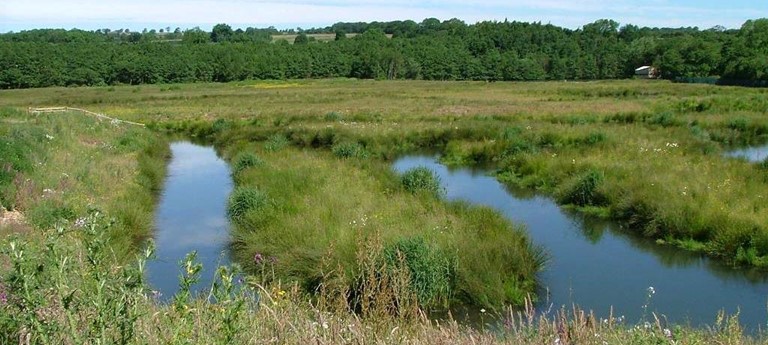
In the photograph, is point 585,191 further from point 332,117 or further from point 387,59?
point 387,59

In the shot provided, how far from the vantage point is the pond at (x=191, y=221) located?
12977mm

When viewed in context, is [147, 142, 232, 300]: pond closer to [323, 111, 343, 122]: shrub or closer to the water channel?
the water channel

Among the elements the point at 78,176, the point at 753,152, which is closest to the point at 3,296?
the point at 78,176

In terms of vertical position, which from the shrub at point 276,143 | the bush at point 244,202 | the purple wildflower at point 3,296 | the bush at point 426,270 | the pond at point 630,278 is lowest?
the shrub at point 276,143

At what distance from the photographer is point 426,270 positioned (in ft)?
35.0

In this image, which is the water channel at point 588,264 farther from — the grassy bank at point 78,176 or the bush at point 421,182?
the bush at point 421,182

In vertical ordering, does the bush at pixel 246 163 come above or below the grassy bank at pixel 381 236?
below

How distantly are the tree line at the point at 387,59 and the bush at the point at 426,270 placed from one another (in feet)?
263

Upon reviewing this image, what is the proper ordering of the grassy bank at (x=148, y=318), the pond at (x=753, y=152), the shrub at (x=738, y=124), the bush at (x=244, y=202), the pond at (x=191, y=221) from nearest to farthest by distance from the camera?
1. the grassy bank at (x=148, y=318)
2. the pond at (x=191, y=221)
3. the bush at (x=244, y=202)
4. the pond at (x=753, y=152)
5. the shrub at (x=738, y=124)

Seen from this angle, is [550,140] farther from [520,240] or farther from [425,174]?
[520,240]

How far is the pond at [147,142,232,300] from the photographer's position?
13.0 m

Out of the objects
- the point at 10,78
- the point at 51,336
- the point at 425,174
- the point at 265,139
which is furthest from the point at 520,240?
the point at 10,78

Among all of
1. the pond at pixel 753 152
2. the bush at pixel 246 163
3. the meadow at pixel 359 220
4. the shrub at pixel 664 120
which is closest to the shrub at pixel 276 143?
the meadow at pixel 359 220

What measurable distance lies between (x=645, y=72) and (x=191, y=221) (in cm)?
9536
